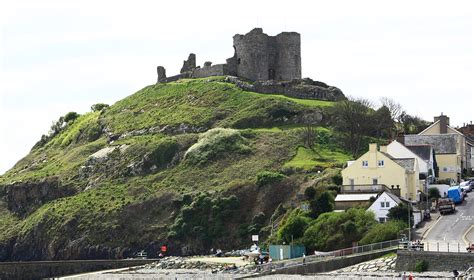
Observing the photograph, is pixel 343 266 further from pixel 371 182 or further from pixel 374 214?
pixel 371 182

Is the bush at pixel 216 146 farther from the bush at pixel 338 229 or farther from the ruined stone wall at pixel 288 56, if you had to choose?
the bush at pixel 338 229

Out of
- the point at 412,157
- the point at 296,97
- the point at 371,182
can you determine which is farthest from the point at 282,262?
the point at 296,97

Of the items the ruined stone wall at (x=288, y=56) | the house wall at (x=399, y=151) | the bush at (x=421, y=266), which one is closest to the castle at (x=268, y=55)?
the ruined stone wall at (x=288, y=56)

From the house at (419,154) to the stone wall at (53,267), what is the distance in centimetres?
2467

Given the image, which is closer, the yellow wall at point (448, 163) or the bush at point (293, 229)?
the bush at point (293, 229)

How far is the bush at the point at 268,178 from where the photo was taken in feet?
332

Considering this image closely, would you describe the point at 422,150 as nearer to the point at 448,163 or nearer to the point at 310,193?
the point at 448,163

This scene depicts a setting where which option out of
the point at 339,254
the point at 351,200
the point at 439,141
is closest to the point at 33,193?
the point at 439,141

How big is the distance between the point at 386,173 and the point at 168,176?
120 feet

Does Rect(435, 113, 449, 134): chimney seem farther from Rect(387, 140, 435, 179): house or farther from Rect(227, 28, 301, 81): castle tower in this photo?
Rect(227, 28, 301, 81): castle tower

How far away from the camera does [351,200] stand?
80.3 meters

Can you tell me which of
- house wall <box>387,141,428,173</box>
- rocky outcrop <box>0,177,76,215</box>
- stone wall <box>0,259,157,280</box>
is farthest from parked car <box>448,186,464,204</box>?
rocky outcrop <box>0,177,76,215</box>

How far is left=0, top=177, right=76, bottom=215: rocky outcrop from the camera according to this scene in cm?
12188

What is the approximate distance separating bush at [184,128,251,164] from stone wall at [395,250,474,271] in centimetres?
5731
